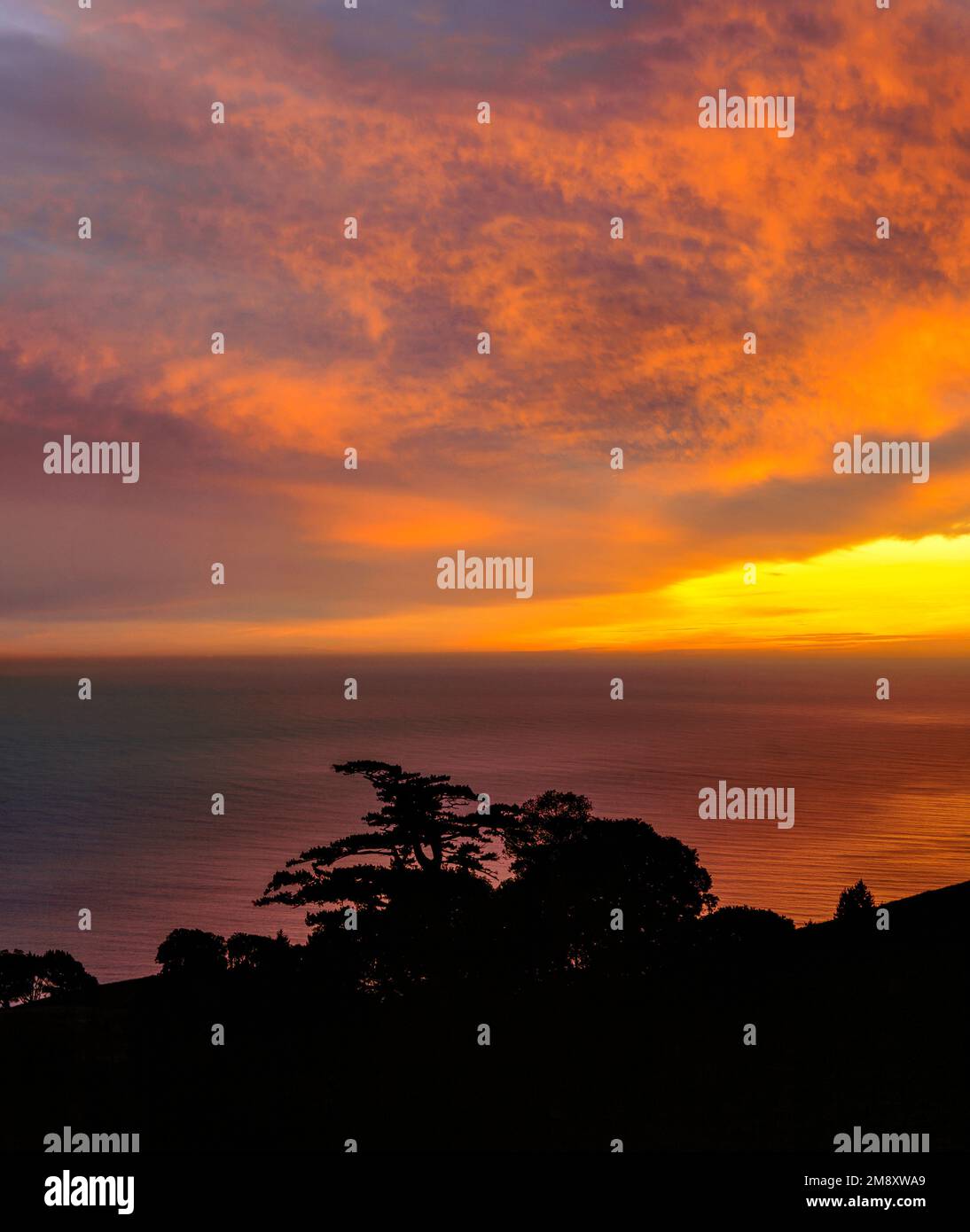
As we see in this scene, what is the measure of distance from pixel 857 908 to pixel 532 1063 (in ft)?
42.3

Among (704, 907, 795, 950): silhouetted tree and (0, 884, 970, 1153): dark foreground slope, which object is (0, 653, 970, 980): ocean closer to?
(704, 907, 795, 950): silhouetted tree

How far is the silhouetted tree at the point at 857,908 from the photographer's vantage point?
23173 mm

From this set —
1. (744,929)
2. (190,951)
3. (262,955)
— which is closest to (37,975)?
(190,951)

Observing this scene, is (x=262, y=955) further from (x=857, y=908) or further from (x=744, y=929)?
(x=857, y=908)

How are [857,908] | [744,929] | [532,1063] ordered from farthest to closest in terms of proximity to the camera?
1. [857,908]
2. [744,929]
3. [532,1063]

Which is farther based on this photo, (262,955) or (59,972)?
(59,972)

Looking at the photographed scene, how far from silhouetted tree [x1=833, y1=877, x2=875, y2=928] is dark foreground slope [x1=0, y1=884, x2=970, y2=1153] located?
8.91 ft

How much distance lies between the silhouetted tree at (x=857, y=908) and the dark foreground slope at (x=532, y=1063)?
2715mm


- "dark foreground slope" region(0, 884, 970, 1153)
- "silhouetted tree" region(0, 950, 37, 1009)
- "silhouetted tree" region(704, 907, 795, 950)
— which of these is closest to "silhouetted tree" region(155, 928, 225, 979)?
"dark foreground slope" region(0, 884, 970, 1153)

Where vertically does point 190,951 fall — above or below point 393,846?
below

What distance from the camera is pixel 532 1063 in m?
16.3
